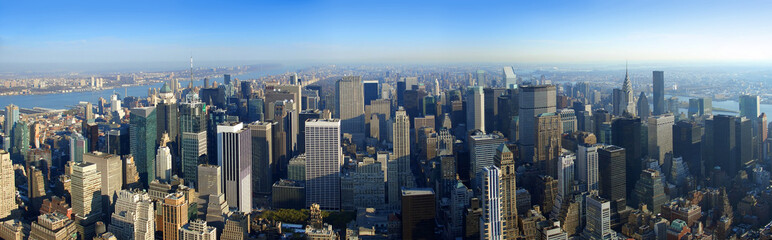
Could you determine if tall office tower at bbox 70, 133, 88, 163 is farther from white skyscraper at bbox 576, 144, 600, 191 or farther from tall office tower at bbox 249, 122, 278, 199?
white skyscraper at bbox 576, 144, 600, 191

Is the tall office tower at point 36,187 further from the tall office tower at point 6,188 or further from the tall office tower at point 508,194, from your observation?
the tall office tower at point 508,194

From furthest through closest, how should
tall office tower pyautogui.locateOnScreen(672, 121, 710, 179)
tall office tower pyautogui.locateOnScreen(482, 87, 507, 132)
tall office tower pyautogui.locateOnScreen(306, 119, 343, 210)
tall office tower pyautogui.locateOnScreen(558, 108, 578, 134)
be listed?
tall office tower pyautogui.locateOnScreen(482, 87, 507, 132)
tall office tower pyautogui.locateOnScreen(558, 108, 578, 134)
tall office tower pyautogui.locateOnScreen(672, 121, 710, 179)
tall office tower pyautogui.locateOnScreen(306, 119, 343, 210)

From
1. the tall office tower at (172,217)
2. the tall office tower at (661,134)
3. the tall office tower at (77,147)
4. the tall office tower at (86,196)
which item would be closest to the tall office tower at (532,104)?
the tall office tower at (661,134)

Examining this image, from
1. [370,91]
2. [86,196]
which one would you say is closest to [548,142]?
[370,91]

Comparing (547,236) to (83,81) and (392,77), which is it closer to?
(392,77)

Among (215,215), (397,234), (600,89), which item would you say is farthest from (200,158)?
(600,89)

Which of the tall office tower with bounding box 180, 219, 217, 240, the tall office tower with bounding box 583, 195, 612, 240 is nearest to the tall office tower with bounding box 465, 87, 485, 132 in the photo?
the tall office tower with bounding box 583, 195, 612, 240
